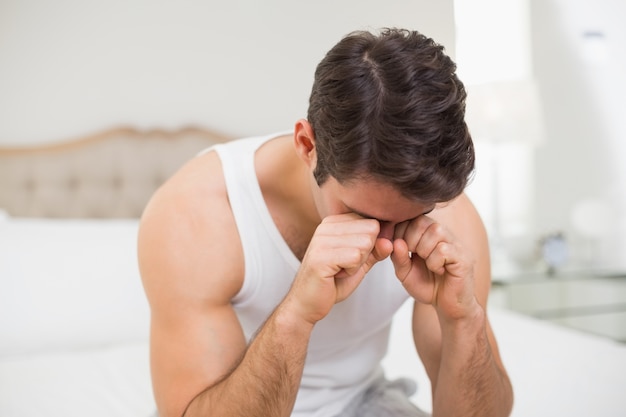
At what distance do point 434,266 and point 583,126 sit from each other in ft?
4.24

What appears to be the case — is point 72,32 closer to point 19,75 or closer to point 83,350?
point 19,75

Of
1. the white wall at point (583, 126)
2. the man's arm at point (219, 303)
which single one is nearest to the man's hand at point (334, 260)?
the man's arm at point (219, 303)

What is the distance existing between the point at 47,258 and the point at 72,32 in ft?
1.54

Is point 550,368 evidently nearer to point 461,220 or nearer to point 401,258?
point 461,220

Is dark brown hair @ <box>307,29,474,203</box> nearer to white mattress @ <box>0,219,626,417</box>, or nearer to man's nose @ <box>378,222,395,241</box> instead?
man's nose @ <box>378,222,395,241</box>

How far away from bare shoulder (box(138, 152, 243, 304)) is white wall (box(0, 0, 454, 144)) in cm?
22

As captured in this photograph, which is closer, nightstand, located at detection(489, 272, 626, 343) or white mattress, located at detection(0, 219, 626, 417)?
white mattress, located at detection(0, 219, 626, 417)

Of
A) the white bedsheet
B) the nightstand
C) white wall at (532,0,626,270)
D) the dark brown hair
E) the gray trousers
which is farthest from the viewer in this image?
the nightstand

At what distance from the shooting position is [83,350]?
1.34 meters

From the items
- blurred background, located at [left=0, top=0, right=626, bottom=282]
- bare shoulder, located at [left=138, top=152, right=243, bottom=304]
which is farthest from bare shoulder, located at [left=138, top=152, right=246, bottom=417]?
blurred background, located at [left=0, top=0, right=626, bottom=282]

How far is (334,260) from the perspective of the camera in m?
0.60

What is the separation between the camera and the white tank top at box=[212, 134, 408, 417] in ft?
2.59

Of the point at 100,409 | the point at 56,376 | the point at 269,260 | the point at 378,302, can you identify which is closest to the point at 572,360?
the point at 378,302

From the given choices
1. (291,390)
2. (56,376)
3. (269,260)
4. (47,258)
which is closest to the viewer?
(291,390)
